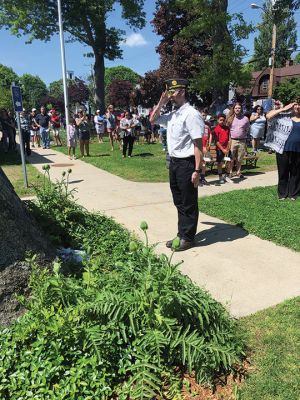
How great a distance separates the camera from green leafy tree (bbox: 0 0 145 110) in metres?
27.1

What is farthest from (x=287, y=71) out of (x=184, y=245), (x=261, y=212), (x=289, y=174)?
(x=184, y=245)

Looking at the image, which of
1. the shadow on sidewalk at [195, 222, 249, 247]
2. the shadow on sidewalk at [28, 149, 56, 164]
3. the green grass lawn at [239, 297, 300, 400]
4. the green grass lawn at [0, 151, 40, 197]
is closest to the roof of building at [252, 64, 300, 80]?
the shadow on sidewalk at [28, 149, 56, 164]

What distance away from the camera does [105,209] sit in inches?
268

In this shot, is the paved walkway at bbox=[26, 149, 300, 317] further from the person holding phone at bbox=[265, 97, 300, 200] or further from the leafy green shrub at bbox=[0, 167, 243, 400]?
the person holding phone at bbox=[265, 97, 300, 200]

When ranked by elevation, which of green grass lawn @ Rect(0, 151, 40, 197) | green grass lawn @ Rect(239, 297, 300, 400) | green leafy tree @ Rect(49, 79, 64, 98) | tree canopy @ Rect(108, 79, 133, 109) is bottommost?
green grass lawn @ Rect(239, 297, 300, 400)

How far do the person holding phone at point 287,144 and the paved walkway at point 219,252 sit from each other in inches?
57.7

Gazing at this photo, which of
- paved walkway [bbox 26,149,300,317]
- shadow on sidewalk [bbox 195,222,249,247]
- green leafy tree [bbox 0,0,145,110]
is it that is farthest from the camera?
green leafy tree [bbox 0,0,145,110]

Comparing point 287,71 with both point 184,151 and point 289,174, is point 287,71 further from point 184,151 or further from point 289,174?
point 184,151

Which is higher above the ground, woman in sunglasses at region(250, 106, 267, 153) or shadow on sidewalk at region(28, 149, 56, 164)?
woman in sunglasses at region(250, 106, 267, 153)

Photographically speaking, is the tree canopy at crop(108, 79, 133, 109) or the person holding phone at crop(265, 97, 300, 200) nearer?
the person holding phone at crop(265, 97, 300, 200)

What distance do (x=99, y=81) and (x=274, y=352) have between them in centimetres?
2850

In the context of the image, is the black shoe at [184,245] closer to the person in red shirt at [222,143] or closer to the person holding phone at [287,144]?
the person holding phone at [287,144]

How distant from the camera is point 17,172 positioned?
1123cm

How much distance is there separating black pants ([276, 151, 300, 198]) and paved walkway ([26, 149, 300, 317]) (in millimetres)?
1434
